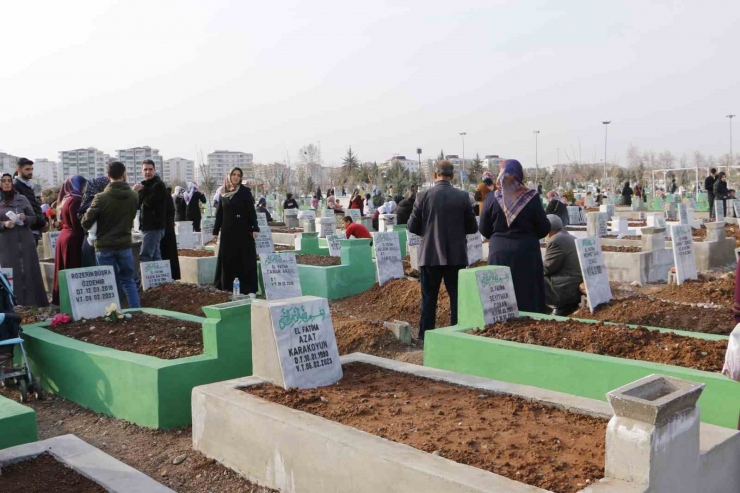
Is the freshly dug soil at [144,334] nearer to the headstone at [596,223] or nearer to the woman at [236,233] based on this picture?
the woman at [236,233]

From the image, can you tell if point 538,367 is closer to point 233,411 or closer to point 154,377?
point 233,411

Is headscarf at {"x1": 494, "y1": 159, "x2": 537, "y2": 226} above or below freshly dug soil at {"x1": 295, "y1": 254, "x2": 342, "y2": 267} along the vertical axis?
above

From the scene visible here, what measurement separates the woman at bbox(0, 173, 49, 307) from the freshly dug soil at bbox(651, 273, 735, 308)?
847 cm

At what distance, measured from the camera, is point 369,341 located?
7793 mm

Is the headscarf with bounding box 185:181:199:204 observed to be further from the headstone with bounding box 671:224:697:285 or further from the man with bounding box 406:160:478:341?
the headstone with bounding box 671:224:697:285

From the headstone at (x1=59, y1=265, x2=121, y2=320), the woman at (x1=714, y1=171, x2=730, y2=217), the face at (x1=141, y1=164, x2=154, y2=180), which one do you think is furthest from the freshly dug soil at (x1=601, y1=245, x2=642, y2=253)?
the woman at (x1=714, y1=171, x2=730, y2=217)

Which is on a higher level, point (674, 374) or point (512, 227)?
point (512, 227)

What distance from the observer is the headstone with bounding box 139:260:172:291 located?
33.2 ft

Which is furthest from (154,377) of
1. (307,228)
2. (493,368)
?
(307,228)

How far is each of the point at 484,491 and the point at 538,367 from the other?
2317 mm

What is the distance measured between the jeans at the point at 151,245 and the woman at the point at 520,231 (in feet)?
17.5

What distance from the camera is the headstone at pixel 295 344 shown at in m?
4.69

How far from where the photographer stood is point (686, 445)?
3.14m

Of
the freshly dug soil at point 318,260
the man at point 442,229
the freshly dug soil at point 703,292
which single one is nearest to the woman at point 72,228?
the freshly dug soil at point 318,260
